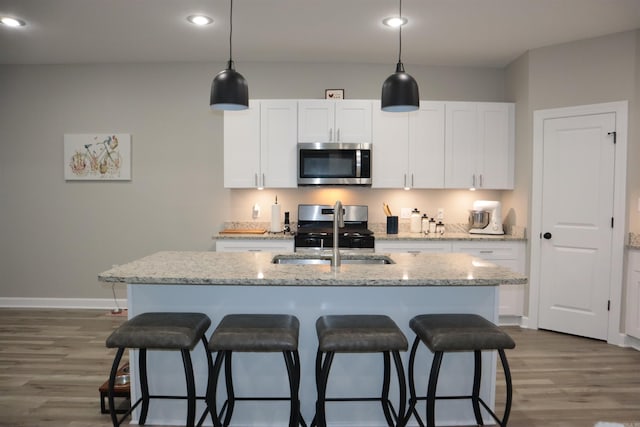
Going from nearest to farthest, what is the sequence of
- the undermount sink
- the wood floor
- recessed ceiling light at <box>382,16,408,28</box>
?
1. the wood floor
2. the undermount sink
3. recessed ceiling light at <box>382,16,408,28</box>

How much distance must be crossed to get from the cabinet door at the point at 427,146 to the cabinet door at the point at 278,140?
1.19 m

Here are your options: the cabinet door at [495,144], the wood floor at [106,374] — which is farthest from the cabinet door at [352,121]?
the wood floor at [106,374]

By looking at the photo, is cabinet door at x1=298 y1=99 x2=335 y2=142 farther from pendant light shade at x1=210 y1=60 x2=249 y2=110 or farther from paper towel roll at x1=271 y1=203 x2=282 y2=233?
pendant light shade at x1=210 y1=60 x2=249 y2=110

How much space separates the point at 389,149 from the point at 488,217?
4.04 ft

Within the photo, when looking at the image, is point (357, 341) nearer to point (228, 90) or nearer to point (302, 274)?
point (302, 274)

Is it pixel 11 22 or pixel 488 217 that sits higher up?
pixel 11 22

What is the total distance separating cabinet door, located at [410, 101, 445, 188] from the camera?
4.45 m

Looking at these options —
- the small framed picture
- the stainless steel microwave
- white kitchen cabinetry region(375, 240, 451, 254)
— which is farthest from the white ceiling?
white kitchen cabinetry region(375, 240, 451, 254)

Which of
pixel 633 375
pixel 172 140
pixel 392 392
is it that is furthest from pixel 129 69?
pixel 633 375

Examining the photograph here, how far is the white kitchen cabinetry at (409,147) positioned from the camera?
4434 mm

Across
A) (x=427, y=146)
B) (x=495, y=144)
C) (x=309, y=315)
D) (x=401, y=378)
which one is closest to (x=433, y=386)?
(x=401, y=378)

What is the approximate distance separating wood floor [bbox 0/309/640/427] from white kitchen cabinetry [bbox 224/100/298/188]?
197cm

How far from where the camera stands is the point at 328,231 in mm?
4395

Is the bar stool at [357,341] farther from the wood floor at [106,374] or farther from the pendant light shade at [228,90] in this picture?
the pendant light shade at [228,90]
